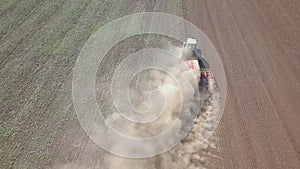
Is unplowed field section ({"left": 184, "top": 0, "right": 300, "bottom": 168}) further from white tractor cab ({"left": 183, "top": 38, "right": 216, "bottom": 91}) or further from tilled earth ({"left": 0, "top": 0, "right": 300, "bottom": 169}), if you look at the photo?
white tractor cab ({"left": 183, "top": 38, "right": 216, "bottom": 91})

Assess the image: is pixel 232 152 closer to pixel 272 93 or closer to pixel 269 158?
pixel 269 158

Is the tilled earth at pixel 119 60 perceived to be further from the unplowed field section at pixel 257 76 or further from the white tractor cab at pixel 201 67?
the white tractor cab at pixel 201 67

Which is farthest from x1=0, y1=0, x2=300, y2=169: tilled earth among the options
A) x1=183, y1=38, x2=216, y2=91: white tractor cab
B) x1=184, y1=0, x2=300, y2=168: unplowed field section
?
x1=183, y1=38, x2=216, y2=91: white tractor cab

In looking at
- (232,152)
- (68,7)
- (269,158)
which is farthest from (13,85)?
(269,158)

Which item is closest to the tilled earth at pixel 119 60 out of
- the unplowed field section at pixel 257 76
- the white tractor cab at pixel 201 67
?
the unplowed field section at pixel 257 76

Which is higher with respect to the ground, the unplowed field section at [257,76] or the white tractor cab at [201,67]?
the white tractor cab at [201,67]

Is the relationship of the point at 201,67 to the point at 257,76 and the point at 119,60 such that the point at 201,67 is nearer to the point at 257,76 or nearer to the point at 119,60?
the point at 257,76

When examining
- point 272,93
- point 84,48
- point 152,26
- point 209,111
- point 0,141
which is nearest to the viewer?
point 0,141
